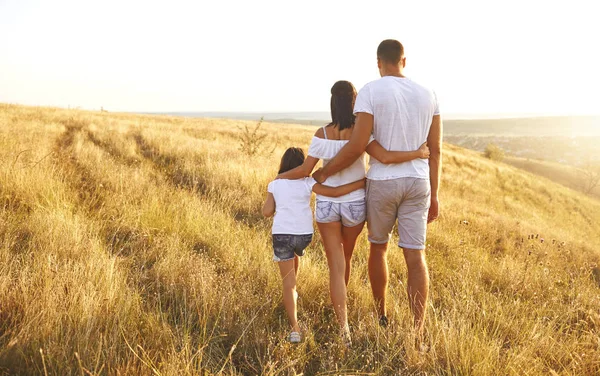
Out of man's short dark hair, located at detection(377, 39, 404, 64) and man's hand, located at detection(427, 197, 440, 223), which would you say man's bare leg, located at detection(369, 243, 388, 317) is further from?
man's short dark hair, located at detection(377, 39, 404, 64)

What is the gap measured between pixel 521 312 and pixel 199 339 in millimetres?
3026

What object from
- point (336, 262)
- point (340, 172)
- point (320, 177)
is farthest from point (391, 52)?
point (336, 262)

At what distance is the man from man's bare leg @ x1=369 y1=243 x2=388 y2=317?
4.5 inches

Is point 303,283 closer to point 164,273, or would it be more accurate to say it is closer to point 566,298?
point 164,273

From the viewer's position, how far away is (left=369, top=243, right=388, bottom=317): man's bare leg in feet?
10.2

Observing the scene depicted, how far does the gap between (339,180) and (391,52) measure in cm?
106

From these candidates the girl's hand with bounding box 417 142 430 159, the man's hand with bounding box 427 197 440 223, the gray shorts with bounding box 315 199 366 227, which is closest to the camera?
the girl's hand with bounding box 417 142 430 159

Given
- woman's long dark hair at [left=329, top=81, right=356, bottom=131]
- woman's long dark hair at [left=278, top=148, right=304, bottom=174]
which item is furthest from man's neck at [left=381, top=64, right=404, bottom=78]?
woman's long dark hair at [left=278, top=148, right=304, bottom=174]

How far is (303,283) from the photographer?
3688 millimetres

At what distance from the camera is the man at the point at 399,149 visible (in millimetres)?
2746

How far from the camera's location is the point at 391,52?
2834 mm

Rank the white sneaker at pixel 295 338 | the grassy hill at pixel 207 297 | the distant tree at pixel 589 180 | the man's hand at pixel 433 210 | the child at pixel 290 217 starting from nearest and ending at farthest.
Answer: the grassy hill at pixel 207 297, the white sneaker at pixel 295 338, the child at pixel 290 217, the man's hand at pixel 433 210, the distant tree at pixel 589 180

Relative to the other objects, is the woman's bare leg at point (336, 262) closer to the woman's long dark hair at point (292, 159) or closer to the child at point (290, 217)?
the child at point (290, 217)

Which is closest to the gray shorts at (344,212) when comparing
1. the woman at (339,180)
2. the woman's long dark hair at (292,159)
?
the woman at (339,180)
